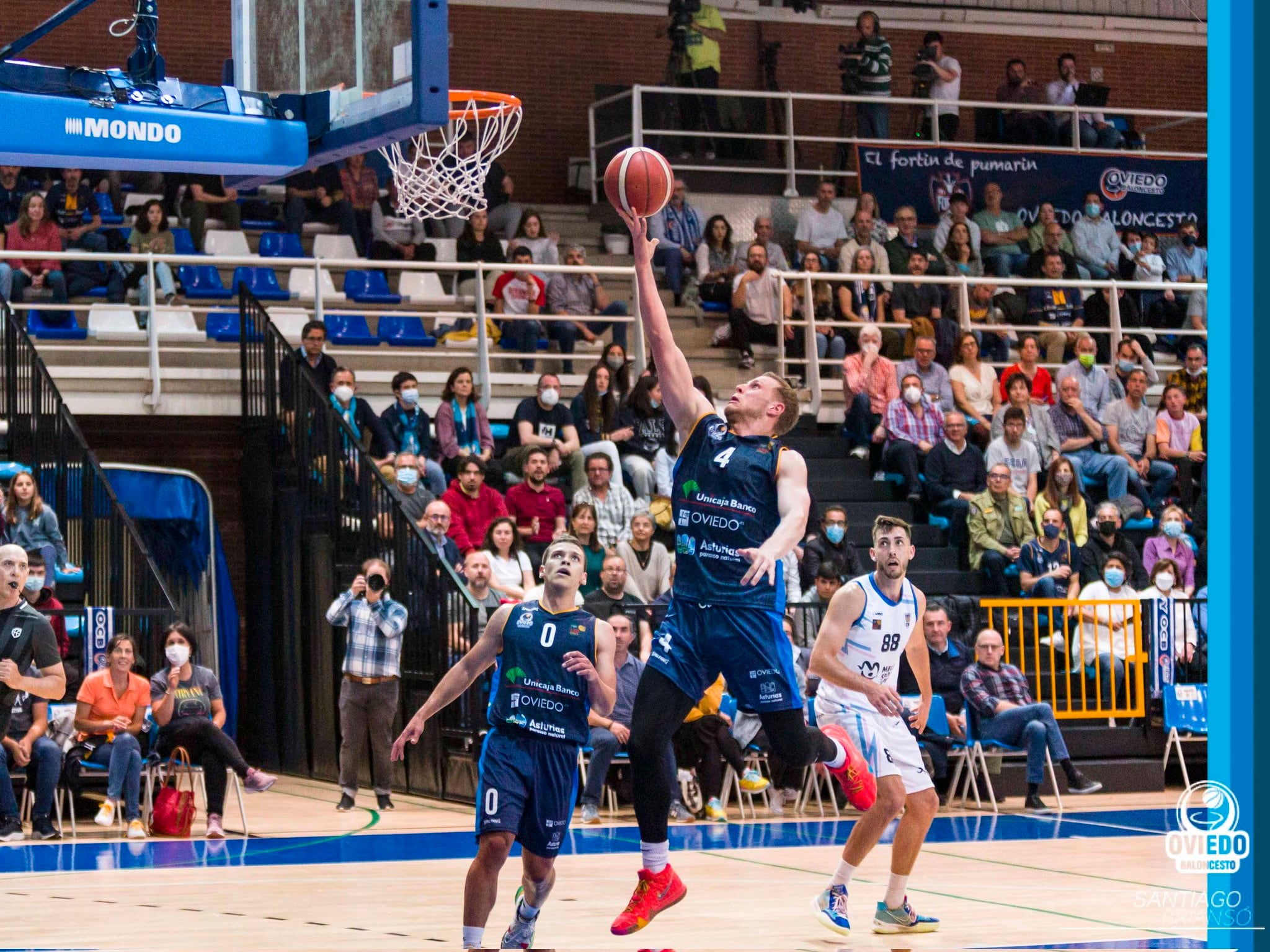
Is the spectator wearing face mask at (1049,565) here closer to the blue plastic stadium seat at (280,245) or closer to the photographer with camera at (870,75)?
the photographer with camera at (870,75)

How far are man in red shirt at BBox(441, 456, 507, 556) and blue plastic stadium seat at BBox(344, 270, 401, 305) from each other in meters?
4.01

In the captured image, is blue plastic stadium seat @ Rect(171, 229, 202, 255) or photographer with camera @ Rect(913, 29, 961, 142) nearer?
blue plastic stadium seat @ Rect(171, 229, 202, 255)

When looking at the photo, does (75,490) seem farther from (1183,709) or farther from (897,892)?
(1183,709)

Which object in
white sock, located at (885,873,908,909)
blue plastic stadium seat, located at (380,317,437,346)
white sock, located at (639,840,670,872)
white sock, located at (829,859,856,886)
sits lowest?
white sock, located at (885,873,908,909)

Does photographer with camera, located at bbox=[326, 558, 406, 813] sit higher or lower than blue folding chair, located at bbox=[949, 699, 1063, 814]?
higher

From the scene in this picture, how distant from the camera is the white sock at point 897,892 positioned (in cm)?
835

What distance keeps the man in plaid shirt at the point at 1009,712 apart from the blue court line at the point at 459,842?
0.51m

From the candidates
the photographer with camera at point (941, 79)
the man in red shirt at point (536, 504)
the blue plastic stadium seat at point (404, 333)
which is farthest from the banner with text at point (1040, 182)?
the man in red shirt at point (536, 504)

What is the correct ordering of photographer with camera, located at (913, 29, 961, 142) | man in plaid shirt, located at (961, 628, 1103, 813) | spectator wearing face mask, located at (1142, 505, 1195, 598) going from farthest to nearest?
photographer with camera, located at (913, 29, 961, 142) < spectator wearing face mask, located at (1142, 505, 1195, 598) < man in plaid shirt, located at (961, 628, 1103, 813)

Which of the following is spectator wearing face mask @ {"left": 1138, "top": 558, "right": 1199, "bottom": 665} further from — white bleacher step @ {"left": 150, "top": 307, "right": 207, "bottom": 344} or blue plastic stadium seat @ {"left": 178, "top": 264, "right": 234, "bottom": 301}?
blue plastic stadium seat @ {"left": 178, "top": 264, "right": 234, "bottom": 301}

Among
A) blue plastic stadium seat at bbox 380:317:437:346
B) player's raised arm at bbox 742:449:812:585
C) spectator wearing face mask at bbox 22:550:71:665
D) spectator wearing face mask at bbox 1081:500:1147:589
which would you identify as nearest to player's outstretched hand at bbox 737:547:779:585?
player's raised arm at bbox 742:449:812:585

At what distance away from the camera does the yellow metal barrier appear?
49.8 ft

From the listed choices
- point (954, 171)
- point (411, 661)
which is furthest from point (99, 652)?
point (954, 171)

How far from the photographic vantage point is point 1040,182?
22.6 metres
